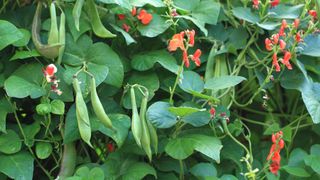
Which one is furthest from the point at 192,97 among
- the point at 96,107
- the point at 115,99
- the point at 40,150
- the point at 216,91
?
the point at 40,150

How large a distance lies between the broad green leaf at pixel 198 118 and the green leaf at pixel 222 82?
0.22 ft

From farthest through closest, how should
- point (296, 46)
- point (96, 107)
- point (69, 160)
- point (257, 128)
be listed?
point (257, 128), point (296, 46), point (69, 160), point (96, 107)

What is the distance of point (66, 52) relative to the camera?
52.1 inches

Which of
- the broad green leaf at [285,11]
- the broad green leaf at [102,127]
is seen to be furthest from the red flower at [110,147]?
the broad green leaf at [285,11]

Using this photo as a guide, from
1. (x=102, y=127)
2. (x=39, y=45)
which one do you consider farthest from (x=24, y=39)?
(x=102, y=127)

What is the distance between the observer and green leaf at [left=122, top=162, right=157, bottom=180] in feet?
4.04

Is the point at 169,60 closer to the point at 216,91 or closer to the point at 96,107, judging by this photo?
the point at 216,91

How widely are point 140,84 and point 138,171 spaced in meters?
0.23

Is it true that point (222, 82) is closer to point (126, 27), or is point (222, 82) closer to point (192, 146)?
point (192, 146)

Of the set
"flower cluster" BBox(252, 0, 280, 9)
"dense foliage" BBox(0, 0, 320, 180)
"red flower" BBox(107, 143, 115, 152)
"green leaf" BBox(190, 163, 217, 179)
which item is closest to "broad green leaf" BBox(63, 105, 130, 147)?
"dense foliage" BBox(0, 0, 320, 180)

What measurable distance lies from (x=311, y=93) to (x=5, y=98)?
792 millimetres

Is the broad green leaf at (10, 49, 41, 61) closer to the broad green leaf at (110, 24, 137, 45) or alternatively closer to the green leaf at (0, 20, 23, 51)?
the green leaf at (0, 20, 23, 51)

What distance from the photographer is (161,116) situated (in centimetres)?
124

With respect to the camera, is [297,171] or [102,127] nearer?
[102,127]
